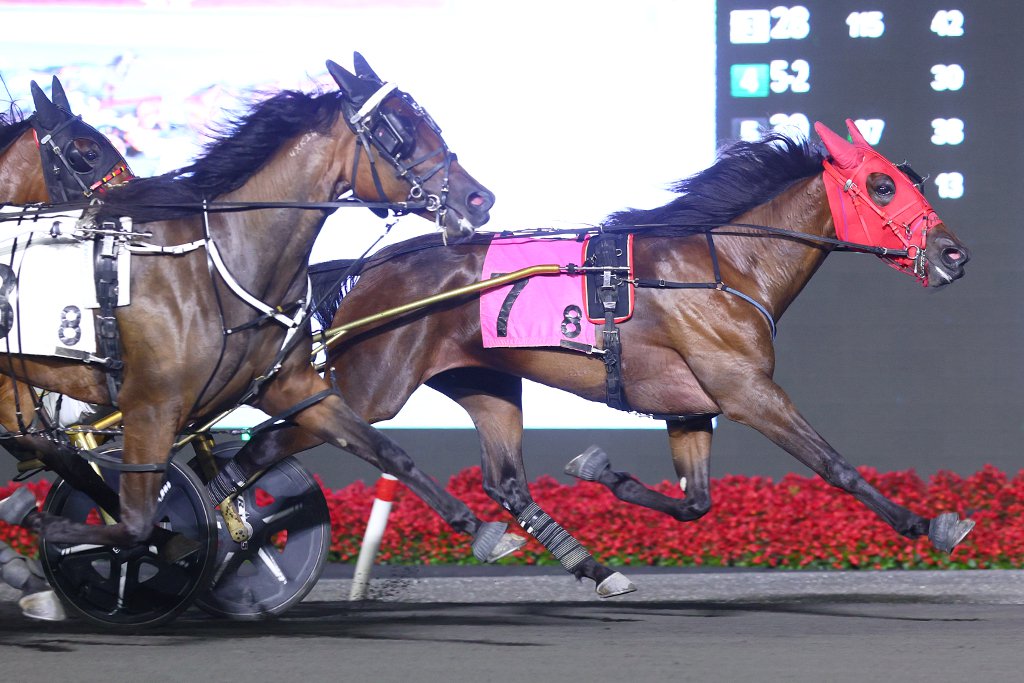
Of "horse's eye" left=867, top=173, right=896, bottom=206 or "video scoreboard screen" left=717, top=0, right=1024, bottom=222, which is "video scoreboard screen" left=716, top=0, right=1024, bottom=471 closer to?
"video scoreboard screen" left=717, top=0, right=1024, bottom=222

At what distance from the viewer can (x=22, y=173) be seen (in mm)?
5551

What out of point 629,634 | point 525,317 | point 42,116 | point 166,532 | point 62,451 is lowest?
point 629,634

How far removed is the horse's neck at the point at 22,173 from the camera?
5.54 m

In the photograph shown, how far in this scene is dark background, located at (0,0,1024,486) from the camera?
683cm

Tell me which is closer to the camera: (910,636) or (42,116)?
(910,636)

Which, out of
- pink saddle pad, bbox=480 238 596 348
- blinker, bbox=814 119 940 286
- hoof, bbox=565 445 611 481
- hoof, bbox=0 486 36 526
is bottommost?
hoof, bbox=565 445 611 481

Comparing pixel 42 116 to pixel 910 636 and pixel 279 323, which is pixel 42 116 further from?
pixel 910 636

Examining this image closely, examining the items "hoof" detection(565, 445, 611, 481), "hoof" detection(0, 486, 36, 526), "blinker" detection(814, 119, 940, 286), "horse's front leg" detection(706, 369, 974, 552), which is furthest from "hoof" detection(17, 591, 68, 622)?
"blinker" detection(814, 119, 940, 286)

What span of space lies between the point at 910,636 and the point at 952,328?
2.76 meters

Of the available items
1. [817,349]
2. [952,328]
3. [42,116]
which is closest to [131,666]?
[42,116]

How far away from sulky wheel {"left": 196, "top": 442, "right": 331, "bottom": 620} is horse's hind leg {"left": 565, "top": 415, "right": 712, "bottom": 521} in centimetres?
111

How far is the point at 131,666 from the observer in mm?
4000

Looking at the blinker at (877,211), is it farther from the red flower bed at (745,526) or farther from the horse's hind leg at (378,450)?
the horse's hind leg at (378,450)

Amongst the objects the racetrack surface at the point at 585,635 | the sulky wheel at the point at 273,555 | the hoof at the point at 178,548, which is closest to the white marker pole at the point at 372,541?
the racetrack surface at the point at 585,635
